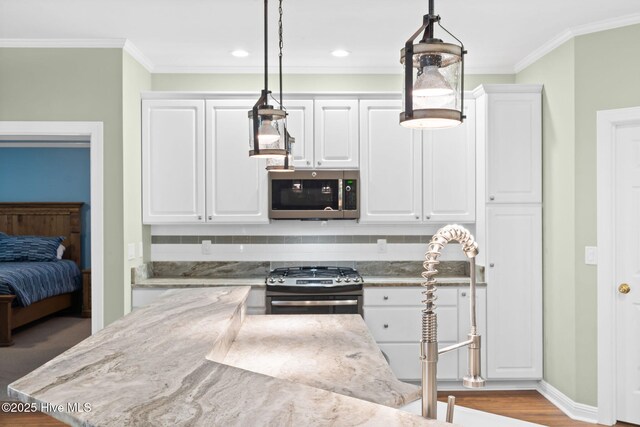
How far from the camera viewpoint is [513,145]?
Result: 4.31 m

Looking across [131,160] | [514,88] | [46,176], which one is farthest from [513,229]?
[46,176]

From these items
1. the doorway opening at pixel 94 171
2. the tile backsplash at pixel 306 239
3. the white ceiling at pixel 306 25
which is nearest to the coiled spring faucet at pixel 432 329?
the white ceiling at pixel 306 25

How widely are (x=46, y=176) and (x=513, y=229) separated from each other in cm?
652

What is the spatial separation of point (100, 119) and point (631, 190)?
373 centimetres

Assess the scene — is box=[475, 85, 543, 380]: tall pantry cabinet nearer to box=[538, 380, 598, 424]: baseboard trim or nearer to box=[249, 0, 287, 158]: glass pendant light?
box=[538, 380, 598, 424]: baseboard trim

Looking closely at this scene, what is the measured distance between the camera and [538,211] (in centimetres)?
430

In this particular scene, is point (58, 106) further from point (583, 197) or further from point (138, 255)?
point (583, 197)

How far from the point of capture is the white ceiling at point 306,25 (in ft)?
11.1

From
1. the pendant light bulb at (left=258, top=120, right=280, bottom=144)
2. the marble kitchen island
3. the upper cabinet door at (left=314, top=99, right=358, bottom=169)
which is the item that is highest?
the upper cabinet door at (left=314, top=99, right=358, bottom=169)

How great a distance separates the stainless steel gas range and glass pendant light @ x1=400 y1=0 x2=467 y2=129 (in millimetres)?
3148

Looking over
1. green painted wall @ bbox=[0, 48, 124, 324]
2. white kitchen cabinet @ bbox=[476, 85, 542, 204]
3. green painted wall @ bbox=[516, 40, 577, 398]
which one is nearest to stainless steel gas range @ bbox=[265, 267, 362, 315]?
green painted wall @ bbox=[0, 48, 124, 324]

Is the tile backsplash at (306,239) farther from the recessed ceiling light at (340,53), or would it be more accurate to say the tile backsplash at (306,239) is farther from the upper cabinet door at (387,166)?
the recessed ceiling light at (340,53)

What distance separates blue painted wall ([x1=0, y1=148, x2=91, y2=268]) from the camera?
789 cm

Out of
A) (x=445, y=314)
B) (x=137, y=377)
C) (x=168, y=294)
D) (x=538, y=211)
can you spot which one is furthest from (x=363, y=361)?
(x=538, y=211)
